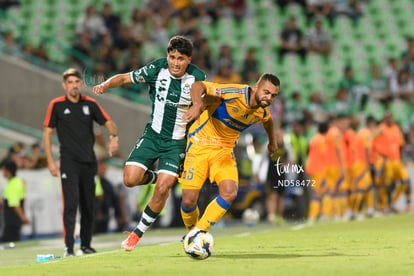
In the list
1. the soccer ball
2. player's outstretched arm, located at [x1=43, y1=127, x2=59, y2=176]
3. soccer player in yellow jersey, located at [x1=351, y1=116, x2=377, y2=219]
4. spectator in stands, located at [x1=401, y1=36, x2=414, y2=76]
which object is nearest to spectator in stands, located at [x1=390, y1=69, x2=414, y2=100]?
spectator in stands, located at [x1=401, y1=36, x2=414, y2=76]

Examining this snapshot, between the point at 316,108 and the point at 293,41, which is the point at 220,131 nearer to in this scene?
the point at 316,108

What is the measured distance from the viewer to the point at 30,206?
18219mm

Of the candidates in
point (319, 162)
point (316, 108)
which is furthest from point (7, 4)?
point (319, 162)

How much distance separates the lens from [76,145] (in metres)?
12.7

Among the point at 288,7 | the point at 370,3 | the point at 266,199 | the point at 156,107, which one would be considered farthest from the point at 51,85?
the point at 156,107

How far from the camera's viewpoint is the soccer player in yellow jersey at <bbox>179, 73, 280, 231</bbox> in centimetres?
1017

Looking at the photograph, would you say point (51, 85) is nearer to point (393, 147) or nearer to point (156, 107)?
point (393, 147)

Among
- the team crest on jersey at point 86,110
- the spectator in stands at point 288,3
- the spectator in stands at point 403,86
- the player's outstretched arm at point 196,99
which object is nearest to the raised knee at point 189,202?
the player's outstretched arm at point 196,99

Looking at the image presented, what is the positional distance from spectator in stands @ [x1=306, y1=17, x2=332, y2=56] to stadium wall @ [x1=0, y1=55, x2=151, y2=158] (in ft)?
19.2

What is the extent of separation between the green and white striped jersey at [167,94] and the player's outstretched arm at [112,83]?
8 centimetres

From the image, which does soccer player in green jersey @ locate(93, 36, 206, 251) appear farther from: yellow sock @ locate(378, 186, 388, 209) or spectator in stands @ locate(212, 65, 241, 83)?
spectator in stands @ locate(212, 65, 241, 83)

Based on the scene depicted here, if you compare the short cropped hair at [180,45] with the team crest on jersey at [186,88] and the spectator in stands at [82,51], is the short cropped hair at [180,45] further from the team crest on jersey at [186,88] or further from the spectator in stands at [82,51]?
the spectator in stands at [82,51]

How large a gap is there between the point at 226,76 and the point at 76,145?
44.1 feet

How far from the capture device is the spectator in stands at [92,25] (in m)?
26.7
